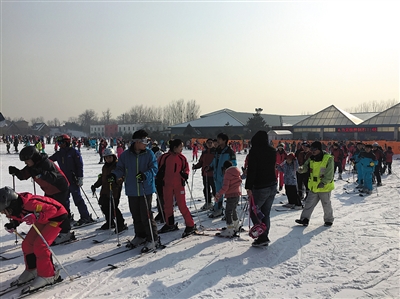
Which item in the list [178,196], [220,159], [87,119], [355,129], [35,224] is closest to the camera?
[35,224]

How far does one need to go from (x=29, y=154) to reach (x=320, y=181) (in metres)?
5.20

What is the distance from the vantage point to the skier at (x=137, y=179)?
16.9ft

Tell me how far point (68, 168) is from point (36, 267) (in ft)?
9.62

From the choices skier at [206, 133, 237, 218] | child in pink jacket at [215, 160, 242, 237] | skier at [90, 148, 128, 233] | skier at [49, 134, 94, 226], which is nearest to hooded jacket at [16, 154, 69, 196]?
skier at [90, 148, 128, 233]

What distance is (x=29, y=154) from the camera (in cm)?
508

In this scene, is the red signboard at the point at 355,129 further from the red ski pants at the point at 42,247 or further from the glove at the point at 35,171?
the red ski pants at the point at 42,247

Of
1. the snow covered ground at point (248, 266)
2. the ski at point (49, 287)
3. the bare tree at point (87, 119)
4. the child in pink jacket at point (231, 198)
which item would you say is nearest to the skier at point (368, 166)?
the snow covered ground at point (248, 266)

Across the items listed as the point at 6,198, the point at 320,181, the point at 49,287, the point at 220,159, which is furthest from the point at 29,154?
the point at 320,181

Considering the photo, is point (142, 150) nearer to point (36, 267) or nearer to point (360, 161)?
point (36, 267)

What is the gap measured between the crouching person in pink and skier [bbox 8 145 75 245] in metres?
1.25

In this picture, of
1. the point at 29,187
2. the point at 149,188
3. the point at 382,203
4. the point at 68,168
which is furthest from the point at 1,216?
the point at 382,203

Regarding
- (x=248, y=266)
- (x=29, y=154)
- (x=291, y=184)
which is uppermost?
(x=29, y=154)

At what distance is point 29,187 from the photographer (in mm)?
12266

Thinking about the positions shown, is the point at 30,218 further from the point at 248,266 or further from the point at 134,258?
the point at 248,266
